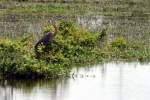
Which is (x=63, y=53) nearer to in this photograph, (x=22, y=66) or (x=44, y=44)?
(x=44, y=44)

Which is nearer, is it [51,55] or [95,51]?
[51,55]

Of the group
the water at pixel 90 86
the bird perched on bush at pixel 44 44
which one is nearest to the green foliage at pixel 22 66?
the water at pixel 90 86

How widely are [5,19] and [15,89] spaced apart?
1706 centimetres

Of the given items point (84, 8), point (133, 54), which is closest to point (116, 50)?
point (133, 54)

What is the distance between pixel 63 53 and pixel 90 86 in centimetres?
345

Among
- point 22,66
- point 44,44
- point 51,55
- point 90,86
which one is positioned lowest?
point 90,86

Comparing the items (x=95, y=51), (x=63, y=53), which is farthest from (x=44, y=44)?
(x=95, y=51)

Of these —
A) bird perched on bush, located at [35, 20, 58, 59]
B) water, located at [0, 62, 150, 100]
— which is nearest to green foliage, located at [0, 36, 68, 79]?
water, located at [0, 62, 150, 100]

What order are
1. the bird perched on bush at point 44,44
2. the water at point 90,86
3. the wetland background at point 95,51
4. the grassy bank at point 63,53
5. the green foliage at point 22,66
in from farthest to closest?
1. the bird perched on bush at point 44,44
2. the grassy bank at point 63,53
3. the green foliage at point 22,66
4. the wetland background at point 95,51
5. the water at point 90,86

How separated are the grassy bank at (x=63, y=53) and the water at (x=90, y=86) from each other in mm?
396

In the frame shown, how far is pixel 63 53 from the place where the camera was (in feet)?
68.7

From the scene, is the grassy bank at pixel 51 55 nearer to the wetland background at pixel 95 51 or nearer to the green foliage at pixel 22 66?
the green foliage at pixel 22 66

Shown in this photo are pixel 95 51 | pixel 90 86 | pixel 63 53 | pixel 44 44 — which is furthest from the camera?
pixel 95 51

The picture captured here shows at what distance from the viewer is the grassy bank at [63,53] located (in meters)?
18.3
